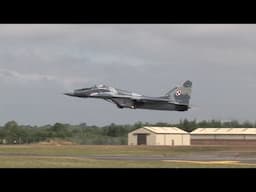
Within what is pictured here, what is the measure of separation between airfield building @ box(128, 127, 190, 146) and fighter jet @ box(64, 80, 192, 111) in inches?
1329

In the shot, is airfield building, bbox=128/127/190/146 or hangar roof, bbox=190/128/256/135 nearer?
airfield building, bbox=128/127/190/146

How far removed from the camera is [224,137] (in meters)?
83.9

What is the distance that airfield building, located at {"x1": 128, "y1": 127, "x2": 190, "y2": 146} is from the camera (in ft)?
261

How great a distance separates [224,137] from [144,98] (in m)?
41.9

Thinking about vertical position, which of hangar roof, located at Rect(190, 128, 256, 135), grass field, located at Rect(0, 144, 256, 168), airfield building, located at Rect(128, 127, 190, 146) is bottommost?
grass field, located at Rect(0, 144, 256, 168)

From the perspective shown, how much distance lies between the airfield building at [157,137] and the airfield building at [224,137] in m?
2.13

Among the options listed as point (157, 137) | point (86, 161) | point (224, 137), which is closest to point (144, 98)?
point (86, 161)

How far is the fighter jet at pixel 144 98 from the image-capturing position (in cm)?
4253

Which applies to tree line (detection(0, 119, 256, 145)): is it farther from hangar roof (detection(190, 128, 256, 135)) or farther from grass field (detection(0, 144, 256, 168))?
grass field (detection(0, 144, 256, 168))

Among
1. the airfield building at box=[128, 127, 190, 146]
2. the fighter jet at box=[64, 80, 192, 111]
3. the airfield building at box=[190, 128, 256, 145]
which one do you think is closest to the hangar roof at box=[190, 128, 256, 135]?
the airfield building at box=[190, 128, 256, 145]
